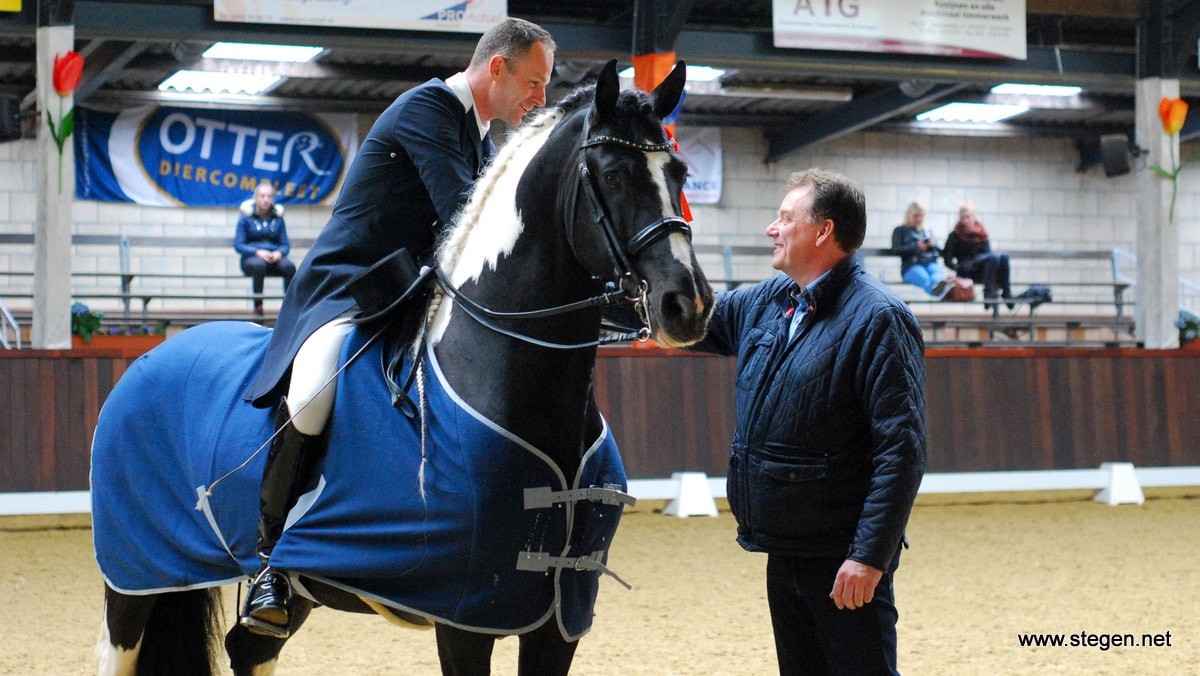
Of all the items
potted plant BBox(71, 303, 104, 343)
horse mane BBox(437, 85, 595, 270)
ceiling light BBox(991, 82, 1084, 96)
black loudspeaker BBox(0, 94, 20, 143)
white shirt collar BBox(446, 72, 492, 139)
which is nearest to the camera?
horse mane BBox(437, 85, 595, 270)

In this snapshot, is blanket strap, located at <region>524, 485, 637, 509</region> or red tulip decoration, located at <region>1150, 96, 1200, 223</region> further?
red tulip decoration, located at <region>1150, 96, 1200, 223</region>

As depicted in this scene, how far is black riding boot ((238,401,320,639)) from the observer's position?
8.52 feet

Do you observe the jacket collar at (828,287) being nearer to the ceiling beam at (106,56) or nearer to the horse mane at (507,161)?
the horse mane at (507,161)

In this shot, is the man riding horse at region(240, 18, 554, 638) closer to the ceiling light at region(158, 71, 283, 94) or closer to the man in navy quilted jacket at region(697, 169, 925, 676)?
the man in navy quilted jacket at region(697, 169, 925, 676)

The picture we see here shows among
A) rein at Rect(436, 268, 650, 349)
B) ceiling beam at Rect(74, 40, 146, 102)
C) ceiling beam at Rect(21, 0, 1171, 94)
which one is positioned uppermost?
ceiling beam at Rect(74, 40, 146, 102)

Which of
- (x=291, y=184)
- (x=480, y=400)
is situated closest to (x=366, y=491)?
(x=480, y=400)

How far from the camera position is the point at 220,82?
13531mm

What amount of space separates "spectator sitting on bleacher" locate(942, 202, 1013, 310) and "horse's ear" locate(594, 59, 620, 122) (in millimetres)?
11727

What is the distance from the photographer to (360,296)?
262 centimetres

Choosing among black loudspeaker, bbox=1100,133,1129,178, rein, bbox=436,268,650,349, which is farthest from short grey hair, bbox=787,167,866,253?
black loudspeaker, bbox=1100,133,1129,178

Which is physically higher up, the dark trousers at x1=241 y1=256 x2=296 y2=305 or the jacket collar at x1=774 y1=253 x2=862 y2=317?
the dark trousers at x1=241 y1=256 x2=296 y2=305

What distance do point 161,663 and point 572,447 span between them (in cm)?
148

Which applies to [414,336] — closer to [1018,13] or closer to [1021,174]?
[1018,13]

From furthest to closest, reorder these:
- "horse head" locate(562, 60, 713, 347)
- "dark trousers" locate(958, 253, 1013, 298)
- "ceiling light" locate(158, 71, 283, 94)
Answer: "dark trousers" locate(958, 253, 1013, 298), "ceiling light" locate(158, 71, 283, 94), "horse head" locate(562, 60, 713, 347)
